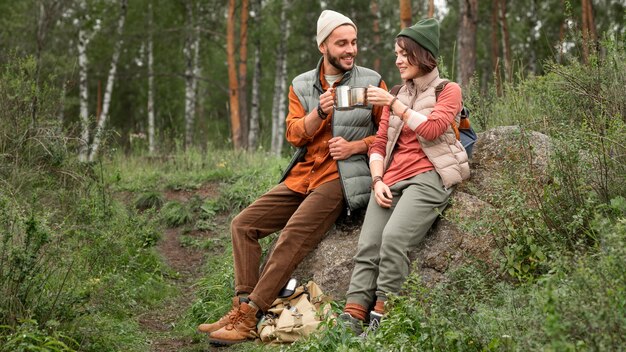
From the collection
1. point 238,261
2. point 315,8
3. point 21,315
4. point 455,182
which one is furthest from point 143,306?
point 315,8

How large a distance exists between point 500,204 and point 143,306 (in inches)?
122

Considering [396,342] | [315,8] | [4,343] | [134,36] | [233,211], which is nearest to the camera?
[396,342]

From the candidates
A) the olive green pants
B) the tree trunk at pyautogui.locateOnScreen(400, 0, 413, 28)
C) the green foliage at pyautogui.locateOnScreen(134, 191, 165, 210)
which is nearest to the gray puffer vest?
the olive green pants

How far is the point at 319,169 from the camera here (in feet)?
18.4

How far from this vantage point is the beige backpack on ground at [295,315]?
16.2ft

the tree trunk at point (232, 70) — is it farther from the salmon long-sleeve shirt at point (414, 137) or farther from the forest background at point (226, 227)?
the salmon long-sleeve shirt at point (414, 137)

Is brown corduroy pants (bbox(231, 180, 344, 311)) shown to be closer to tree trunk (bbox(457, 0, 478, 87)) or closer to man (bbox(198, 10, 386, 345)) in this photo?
man (bbox(198, 10, 386, 345))

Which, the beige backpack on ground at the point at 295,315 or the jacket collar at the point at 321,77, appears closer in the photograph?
the beige backpack on ground at the point at 295,315

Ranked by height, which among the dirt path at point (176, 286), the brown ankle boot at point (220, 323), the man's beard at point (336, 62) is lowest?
the dirt path at point (176, 286)

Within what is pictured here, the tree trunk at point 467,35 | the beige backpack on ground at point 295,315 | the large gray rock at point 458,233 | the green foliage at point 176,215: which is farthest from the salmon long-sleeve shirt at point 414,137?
the tree trunk at point 467,35

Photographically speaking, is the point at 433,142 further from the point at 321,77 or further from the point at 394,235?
the point at 321,77

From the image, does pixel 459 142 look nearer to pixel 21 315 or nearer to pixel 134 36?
pixel 21 315

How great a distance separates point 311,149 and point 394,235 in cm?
119

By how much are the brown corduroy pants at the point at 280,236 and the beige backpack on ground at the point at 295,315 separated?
99mm
